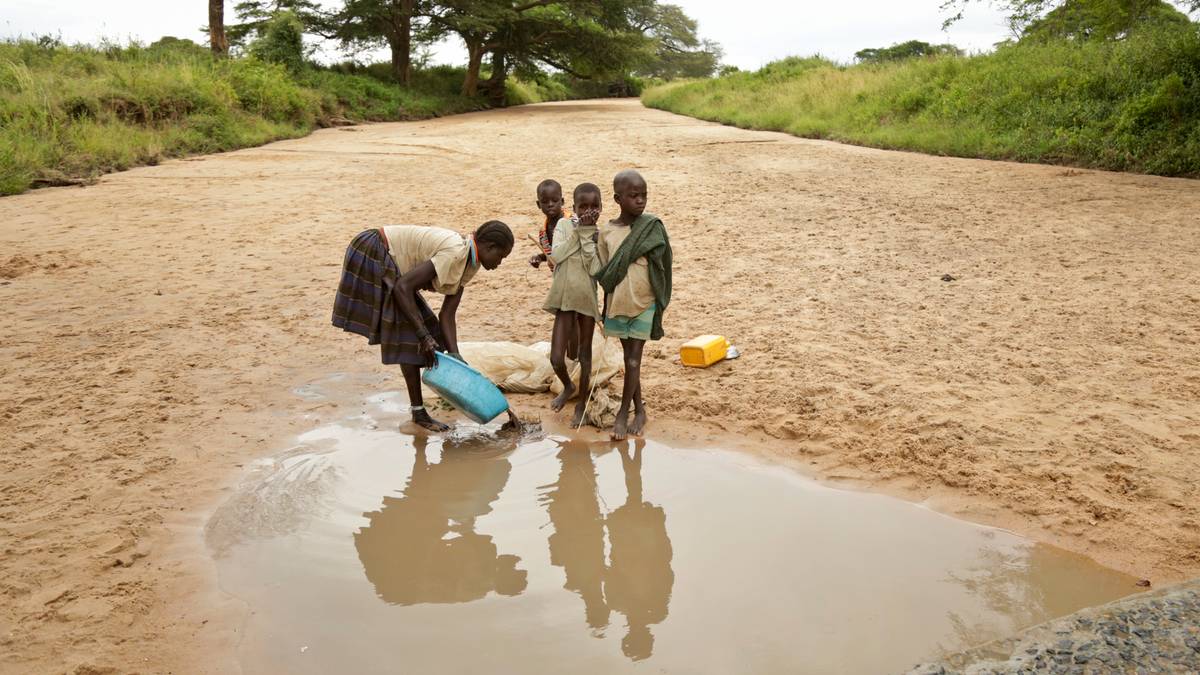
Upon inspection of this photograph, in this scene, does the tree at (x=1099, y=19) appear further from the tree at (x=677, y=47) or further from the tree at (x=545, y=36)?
the tree at (x=677, y=47)

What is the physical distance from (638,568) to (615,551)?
17 cm

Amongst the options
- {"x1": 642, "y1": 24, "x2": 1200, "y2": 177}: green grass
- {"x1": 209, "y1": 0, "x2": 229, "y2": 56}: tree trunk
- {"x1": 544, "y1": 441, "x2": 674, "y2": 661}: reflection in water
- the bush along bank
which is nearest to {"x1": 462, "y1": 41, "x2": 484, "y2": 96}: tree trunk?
the bush along bank

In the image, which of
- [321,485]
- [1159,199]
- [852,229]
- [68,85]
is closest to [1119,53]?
[1159,199]

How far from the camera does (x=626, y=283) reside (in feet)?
14.2

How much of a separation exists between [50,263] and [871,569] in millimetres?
6961

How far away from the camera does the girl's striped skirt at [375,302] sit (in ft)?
14.0

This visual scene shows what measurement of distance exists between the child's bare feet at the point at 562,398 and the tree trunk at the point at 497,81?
2148 cm

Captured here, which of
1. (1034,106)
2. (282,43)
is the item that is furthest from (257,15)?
(1034,106)

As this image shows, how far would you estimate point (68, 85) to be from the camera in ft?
43.0

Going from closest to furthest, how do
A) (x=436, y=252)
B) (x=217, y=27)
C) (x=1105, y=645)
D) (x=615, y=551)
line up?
(x=1105, y=645) → (x=615, y=551) → (x=436, y=252) → (x=217, y=27)

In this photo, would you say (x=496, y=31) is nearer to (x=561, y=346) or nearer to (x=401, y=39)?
(x=401, y=39)

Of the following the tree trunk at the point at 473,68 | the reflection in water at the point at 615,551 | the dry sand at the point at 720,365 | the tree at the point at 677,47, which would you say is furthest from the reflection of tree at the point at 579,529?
the tree at the point at 677,47

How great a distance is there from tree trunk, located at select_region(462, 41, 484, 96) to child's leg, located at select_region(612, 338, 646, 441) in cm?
2138

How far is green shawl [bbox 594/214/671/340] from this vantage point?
427 cm
